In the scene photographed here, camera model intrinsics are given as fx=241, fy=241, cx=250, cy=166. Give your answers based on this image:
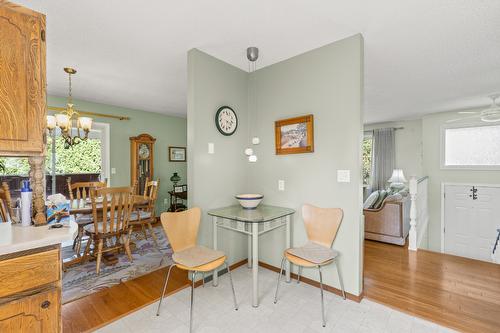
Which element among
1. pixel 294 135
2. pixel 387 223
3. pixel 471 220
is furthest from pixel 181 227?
pixel 471 220

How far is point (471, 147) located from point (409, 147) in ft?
4.32

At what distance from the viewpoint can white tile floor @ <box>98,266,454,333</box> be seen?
1.87 metres

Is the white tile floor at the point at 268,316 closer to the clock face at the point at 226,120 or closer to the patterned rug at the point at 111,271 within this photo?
the patterned rug at the point at 111,271

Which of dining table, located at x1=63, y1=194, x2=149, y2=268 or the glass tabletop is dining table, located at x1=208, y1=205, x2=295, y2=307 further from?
dining table, located at x1=63, y1=194, x2=149, y2=268

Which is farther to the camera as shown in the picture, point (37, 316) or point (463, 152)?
point (463, 152)

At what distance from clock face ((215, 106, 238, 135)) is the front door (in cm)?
516

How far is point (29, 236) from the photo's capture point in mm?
1243

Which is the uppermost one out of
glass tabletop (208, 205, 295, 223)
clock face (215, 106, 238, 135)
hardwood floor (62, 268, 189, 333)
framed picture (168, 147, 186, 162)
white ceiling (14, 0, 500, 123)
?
white ceiling (14, 0, 500, 123)

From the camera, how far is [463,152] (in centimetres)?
514

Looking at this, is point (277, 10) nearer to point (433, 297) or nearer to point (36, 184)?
point (36, 184)

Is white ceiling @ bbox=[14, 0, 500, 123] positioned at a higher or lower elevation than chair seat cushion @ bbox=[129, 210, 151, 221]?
higher

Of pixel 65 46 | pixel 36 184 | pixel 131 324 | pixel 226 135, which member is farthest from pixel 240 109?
pixel 131 324

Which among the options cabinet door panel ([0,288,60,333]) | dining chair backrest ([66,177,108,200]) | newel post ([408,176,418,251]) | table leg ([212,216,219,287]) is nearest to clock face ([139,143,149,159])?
dining chair backrest ([66,177,108,200])

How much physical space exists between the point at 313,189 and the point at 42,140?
7.40 feet
